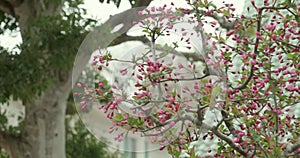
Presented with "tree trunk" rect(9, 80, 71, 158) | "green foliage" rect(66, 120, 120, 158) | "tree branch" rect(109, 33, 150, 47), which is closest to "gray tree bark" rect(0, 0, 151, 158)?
"tree trunk" rect(9, 80, 71, 158)

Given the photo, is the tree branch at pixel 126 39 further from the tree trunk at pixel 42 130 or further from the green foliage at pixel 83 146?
the green foliage at pixel 83 146

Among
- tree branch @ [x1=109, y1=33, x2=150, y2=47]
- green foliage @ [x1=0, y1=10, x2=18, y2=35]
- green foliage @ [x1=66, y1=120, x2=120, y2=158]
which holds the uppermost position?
green foliage @ [x1=0, y1=10, x2=18, y2=35]

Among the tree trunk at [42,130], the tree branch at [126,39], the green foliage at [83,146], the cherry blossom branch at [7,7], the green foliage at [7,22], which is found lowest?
the green foliage at [83,146]

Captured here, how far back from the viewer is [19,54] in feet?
11.5

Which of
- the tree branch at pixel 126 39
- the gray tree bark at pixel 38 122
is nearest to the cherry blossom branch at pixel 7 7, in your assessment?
the gray tree bark at pixel 38 122

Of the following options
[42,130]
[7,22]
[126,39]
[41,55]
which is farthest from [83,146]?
[126,39]

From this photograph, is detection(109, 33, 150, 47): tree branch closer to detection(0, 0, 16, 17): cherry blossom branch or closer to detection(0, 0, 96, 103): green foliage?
detection(0, 0, 96, 103): green foliage

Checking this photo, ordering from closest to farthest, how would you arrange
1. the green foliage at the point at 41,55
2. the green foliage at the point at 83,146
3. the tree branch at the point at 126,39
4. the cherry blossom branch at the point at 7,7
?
the tree branch at the point at 126,39 < the green foliage at the point at 41,55 < the cherry blossom branch at the point at 7,7 < the green foliage at the point at 83,146

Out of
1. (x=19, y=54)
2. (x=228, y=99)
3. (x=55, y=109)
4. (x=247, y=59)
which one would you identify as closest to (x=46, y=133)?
(x=55, y=109)

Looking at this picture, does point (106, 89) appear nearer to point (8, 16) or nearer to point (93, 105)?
point (93, 105)

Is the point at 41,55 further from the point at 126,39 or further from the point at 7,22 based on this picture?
the point at 126,39

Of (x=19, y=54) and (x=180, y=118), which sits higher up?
(x=19, y=54)

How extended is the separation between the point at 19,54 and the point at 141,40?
2.19m

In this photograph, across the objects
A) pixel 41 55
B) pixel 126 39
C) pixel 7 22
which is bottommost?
pixel 126 39
